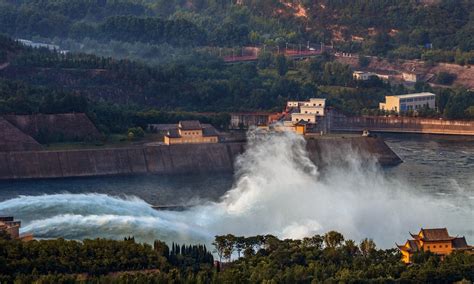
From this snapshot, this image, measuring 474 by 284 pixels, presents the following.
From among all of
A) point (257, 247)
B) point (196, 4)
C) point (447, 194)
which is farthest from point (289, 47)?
point (257, 247)

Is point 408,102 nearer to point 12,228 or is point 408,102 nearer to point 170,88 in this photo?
point 170,88

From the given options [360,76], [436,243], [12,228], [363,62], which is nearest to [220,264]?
[436,243]

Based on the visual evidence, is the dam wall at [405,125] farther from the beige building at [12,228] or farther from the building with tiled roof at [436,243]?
the beige building at [12,228]

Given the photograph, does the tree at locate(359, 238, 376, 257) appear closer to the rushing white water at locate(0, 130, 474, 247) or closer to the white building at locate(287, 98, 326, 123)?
the rushing white water at locate(0, 130, 474, 247)

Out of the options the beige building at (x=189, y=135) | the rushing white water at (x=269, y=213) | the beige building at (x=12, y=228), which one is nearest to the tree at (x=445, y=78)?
the beige building at (x=189, y=135)

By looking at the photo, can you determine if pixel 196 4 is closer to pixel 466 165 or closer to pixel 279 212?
pixel 466 165
